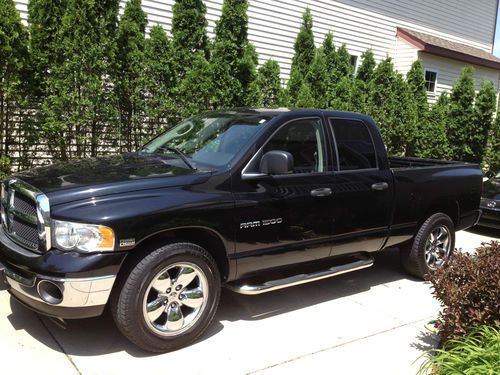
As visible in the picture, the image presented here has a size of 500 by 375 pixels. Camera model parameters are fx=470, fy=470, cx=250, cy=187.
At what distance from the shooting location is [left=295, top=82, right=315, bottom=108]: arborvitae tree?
10070mm

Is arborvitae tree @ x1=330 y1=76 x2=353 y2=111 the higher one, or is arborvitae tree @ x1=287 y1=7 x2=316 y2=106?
arborvitae tree @ x1=287 y1=7 x2=316 y2=106

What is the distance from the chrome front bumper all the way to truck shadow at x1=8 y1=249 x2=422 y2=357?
522mm

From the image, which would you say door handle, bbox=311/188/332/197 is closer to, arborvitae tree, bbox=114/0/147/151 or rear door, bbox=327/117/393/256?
rear door, bbox=327/117/393/256

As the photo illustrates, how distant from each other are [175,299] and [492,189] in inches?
287

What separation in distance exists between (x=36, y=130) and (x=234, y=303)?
4.44 metres

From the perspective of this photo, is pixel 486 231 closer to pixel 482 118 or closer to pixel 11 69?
pixel 482 118

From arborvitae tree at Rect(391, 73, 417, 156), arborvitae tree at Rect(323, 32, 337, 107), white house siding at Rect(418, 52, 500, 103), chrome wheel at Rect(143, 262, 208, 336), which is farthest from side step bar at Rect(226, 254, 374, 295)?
white house siding at Rect(418, 52, 500, 103)

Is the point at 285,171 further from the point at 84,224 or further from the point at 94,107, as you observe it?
the point at 94,107

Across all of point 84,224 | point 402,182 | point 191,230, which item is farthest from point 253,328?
point 402,182

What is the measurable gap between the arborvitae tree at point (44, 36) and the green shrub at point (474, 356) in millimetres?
6389

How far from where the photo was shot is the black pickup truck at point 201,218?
3219 mm

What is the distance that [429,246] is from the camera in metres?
5.57

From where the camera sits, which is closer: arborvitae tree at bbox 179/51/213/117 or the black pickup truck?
the black pickup truck

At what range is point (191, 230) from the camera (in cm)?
369
